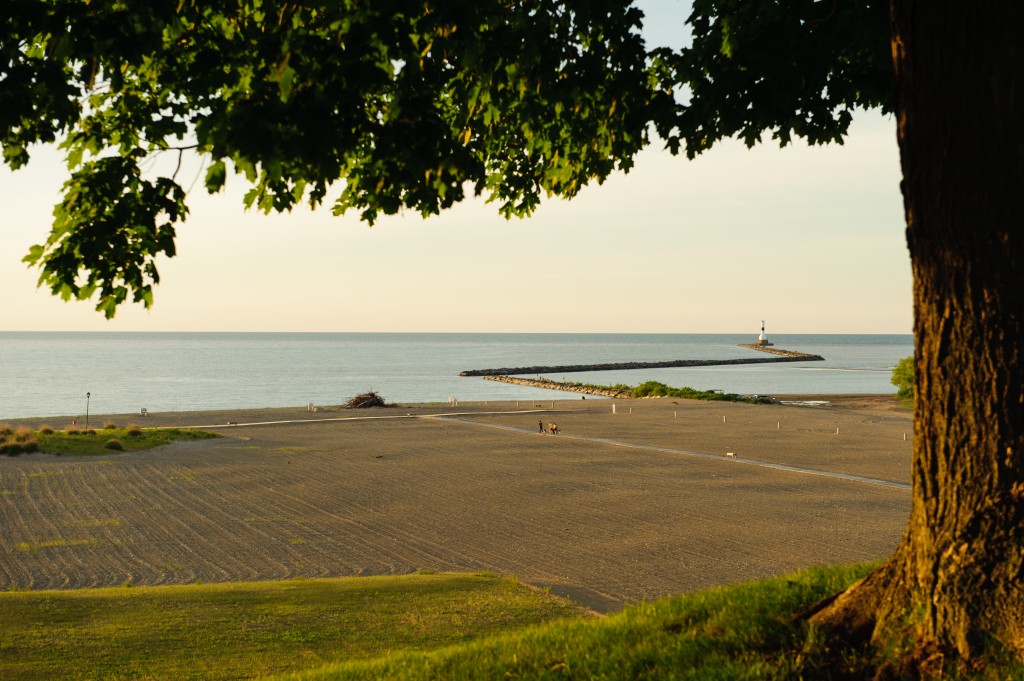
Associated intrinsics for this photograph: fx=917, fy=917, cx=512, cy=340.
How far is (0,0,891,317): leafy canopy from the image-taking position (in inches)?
243

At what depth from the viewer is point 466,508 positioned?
21.4 metres

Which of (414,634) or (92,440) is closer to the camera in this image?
(414,634)

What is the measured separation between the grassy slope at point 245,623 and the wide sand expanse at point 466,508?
1691 millimetres

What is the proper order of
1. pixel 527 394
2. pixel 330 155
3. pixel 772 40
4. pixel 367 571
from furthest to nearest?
pixel 527 394 → pixel 367 571 → pixel 772 40 → pixel 330 155

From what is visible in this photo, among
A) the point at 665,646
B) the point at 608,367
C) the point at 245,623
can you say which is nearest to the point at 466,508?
the point at 245,623

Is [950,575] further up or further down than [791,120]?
further down

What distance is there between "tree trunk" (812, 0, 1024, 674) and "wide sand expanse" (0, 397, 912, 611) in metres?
7.30

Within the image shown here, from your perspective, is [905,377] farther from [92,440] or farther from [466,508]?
[92,440]

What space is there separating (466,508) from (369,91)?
52.9ft

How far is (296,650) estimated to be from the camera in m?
10.4

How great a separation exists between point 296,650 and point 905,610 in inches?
265

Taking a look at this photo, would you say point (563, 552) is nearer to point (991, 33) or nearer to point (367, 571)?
point (367, 571)

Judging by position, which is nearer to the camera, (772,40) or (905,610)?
(905,610)

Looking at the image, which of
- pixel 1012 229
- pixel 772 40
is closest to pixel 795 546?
pixel 772 40
